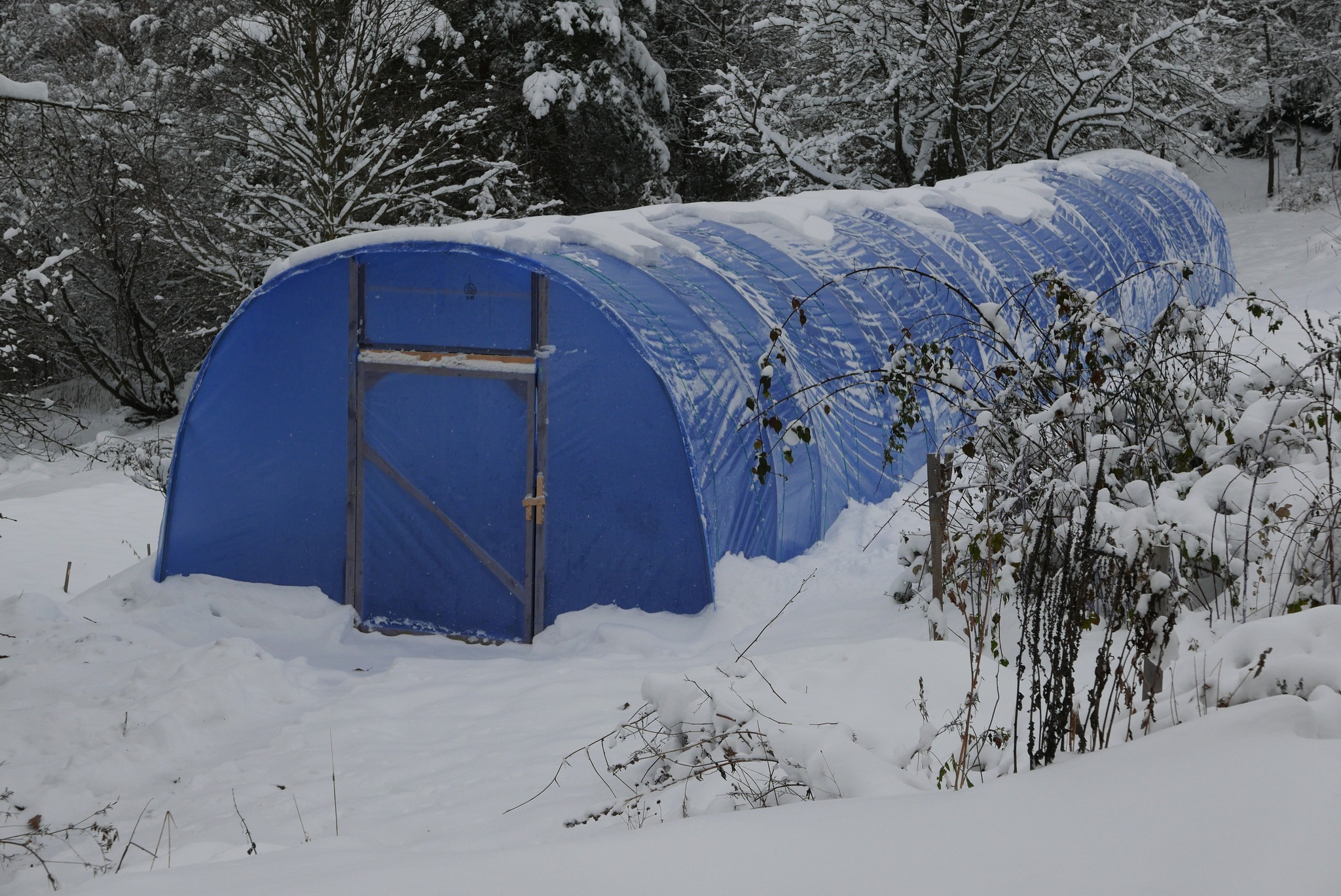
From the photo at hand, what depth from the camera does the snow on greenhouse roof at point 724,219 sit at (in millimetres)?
6836

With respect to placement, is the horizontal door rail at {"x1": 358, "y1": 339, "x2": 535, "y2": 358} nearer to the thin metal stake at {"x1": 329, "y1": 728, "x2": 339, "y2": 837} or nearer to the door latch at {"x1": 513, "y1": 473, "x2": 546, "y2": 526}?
the door latch at {"x1": 513, "y1": 473, "x2": 546, "y2": 526}

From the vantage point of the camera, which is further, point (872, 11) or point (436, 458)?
point (872, 11)

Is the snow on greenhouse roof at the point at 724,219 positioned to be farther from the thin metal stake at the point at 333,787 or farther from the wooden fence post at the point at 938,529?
the thin metal stake at the point at 333,787

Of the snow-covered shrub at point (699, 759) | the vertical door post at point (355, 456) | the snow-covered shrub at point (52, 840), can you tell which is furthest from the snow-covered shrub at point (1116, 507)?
the vertical door post at point (355, 456)

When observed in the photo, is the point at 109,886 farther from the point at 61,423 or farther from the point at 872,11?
the point at 61,423

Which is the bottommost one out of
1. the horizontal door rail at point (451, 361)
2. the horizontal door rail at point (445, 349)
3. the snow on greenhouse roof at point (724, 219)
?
the horizontal door rail at point (451, 361)

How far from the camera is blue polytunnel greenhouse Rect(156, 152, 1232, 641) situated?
6609mm

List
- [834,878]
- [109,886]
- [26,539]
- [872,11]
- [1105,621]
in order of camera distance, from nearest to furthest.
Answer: [834,878], [109,886], [1105,621], [26,539], [872,11]

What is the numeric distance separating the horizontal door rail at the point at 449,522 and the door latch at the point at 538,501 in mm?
369

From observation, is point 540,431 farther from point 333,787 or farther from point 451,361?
point 333,787

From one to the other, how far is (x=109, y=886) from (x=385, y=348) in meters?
4.53

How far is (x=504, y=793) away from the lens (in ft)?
14.8

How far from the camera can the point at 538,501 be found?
269 inches

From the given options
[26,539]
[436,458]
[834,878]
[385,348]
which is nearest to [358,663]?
[436,458]
